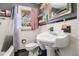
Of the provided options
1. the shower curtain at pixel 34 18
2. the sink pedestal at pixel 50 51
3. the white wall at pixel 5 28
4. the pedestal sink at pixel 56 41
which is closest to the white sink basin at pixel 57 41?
the pedestal sink at pixel 56 41

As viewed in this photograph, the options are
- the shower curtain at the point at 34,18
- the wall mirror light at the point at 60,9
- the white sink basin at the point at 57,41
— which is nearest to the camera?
the white sink basin at the point at 57,41

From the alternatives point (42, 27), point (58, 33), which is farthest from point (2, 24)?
point (58, 33)

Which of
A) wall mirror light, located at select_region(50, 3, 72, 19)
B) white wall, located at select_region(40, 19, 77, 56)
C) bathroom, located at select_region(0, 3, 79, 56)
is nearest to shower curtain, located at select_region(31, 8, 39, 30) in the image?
→ bathroom, located at select_region(0, 3, 79, 56)

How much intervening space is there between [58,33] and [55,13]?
13.7 inches

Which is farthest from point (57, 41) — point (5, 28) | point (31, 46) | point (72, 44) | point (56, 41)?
point (5, 28)

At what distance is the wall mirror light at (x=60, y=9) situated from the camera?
129 cm

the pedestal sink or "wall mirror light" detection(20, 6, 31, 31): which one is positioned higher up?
"wall mirror light" detection(20, 6, 31, 31)

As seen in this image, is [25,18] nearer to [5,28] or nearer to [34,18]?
[34,18]

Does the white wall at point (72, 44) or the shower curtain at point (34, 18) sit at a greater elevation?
the shower curtain at point (34, 18)

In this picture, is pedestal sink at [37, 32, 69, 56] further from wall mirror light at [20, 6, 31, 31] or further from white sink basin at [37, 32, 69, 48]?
wall mirror light at [20, 6, 31, 31]

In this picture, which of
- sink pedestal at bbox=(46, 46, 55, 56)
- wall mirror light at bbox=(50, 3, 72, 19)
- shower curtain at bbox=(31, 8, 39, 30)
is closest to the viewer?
wall mirror light at bbox=(50, 3, 72, 19)

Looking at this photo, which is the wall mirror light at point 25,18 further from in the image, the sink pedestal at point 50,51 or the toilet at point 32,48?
the sink pedestal at point 50,51

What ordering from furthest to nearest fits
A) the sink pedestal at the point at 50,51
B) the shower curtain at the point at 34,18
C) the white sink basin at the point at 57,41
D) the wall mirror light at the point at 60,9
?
the shower curtain at the point at 34,18, the sink pedestal at the point at 50,51, the wall mirror light at the point at 60,9, the white sink basin at the point at 57,41

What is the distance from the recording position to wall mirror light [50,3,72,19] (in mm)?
1288
